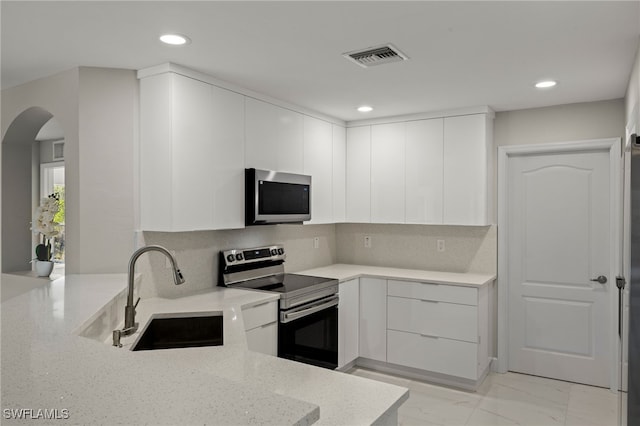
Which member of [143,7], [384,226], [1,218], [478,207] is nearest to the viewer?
[143,7]

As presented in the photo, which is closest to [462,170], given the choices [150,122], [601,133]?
[601,133]

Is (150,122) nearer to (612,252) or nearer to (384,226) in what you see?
(384,226)

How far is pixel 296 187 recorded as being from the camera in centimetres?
370

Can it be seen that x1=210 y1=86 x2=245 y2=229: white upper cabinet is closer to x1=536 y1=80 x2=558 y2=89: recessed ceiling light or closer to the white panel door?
x1=536 y1=80 x2=558 y2=89: recessed ceiling light

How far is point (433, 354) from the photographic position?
12.3 ft

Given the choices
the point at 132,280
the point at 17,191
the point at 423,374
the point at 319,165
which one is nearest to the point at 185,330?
the point at 132,280

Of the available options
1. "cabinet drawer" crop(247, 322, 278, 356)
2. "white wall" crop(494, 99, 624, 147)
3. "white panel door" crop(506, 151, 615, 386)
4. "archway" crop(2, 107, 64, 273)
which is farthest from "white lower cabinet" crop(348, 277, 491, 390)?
"archway" crop(2, 107, 64, 273)

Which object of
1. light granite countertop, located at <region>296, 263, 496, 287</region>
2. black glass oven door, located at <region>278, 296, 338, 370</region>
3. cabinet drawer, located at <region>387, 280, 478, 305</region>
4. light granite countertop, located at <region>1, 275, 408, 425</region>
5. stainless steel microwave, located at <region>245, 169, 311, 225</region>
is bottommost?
black glass oven door, located at <region>278, 296, 338, 370</region>

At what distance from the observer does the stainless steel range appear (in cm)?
314

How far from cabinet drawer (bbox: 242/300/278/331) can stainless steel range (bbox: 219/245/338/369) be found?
63mm

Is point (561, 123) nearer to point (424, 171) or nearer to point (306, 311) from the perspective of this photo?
point (424, 171)

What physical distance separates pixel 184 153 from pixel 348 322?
6.76 ft

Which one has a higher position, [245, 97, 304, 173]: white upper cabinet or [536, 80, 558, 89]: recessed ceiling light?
[536, 80, 558, 89]: recessed ceiling light

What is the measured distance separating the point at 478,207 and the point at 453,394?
1.56m
